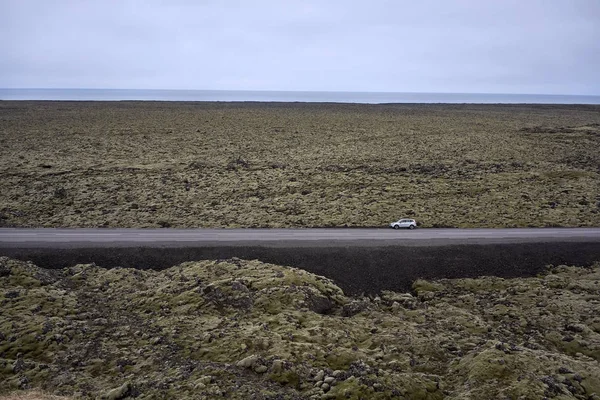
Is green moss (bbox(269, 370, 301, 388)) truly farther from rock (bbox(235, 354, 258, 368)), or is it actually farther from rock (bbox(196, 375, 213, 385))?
rock (bbox(196, 375, 213, 385))

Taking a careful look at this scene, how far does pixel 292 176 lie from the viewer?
4153cm

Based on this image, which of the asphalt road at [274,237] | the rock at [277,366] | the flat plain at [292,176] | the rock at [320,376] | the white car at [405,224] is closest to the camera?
the rock at [320,376]

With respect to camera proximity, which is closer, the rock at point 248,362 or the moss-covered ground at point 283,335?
the moss-covered ground at point 283,335

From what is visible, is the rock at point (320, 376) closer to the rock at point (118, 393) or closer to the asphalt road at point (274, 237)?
the rock at point (118, 393)

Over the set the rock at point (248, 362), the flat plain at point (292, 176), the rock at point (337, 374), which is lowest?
the rock at point (337, 374)

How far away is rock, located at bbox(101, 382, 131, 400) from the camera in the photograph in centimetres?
1355

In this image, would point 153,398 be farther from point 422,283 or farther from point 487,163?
point 487,163

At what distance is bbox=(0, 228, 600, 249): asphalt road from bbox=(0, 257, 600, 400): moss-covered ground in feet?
11.1

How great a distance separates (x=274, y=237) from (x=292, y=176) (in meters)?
15.7

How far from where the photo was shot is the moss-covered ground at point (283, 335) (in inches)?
554

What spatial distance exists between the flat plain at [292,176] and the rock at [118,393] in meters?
16.6

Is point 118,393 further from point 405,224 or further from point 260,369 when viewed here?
point 405,224

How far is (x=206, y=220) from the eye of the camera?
101ft

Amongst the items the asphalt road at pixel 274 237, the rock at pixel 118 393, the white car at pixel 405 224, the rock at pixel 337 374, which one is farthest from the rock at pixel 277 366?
the white car at pixel 405 224
